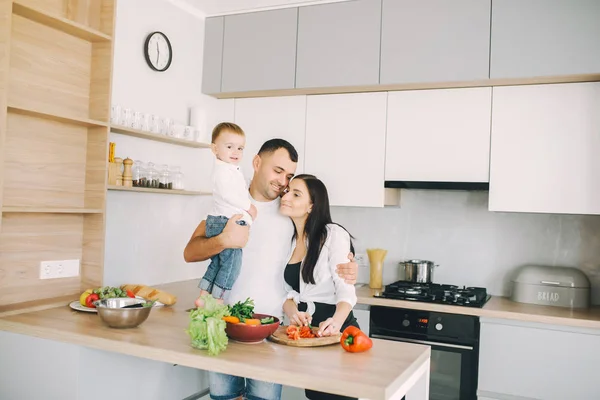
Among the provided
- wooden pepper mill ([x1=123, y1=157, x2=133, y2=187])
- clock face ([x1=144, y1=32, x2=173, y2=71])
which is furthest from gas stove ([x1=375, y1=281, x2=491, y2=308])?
clock face ([x1=144, y1=32, x2=173, y2=71])

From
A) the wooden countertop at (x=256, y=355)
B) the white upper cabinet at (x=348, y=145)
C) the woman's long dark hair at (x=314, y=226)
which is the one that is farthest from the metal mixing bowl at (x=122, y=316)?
→ the white upper cabinet at (x=348, y=145)

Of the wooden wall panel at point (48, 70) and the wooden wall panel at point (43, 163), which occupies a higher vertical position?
the wooden wall panel at point (48, 70)

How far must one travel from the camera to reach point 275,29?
150 inches

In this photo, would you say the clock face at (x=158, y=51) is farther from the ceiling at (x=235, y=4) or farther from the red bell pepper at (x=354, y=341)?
the red bell pepper at (x=354, y=341)

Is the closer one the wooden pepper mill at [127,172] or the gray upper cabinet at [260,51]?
the wooden pepper mill at [127,172]

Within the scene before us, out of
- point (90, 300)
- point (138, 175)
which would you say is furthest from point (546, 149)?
point (90, 300)

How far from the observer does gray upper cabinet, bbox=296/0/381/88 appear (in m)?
3.54

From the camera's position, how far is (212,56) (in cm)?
401

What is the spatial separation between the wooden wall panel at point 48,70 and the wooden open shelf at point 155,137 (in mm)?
231

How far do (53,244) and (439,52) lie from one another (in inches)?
92.4

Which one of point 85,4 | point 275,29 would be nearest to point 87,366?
point 85,4

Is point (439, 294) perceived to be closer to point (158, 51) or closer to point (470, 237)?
point (470, 237)

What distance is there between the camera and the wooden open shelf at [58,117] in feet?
8.16

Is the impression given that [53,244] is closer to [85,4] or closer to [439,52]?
[85,4]
